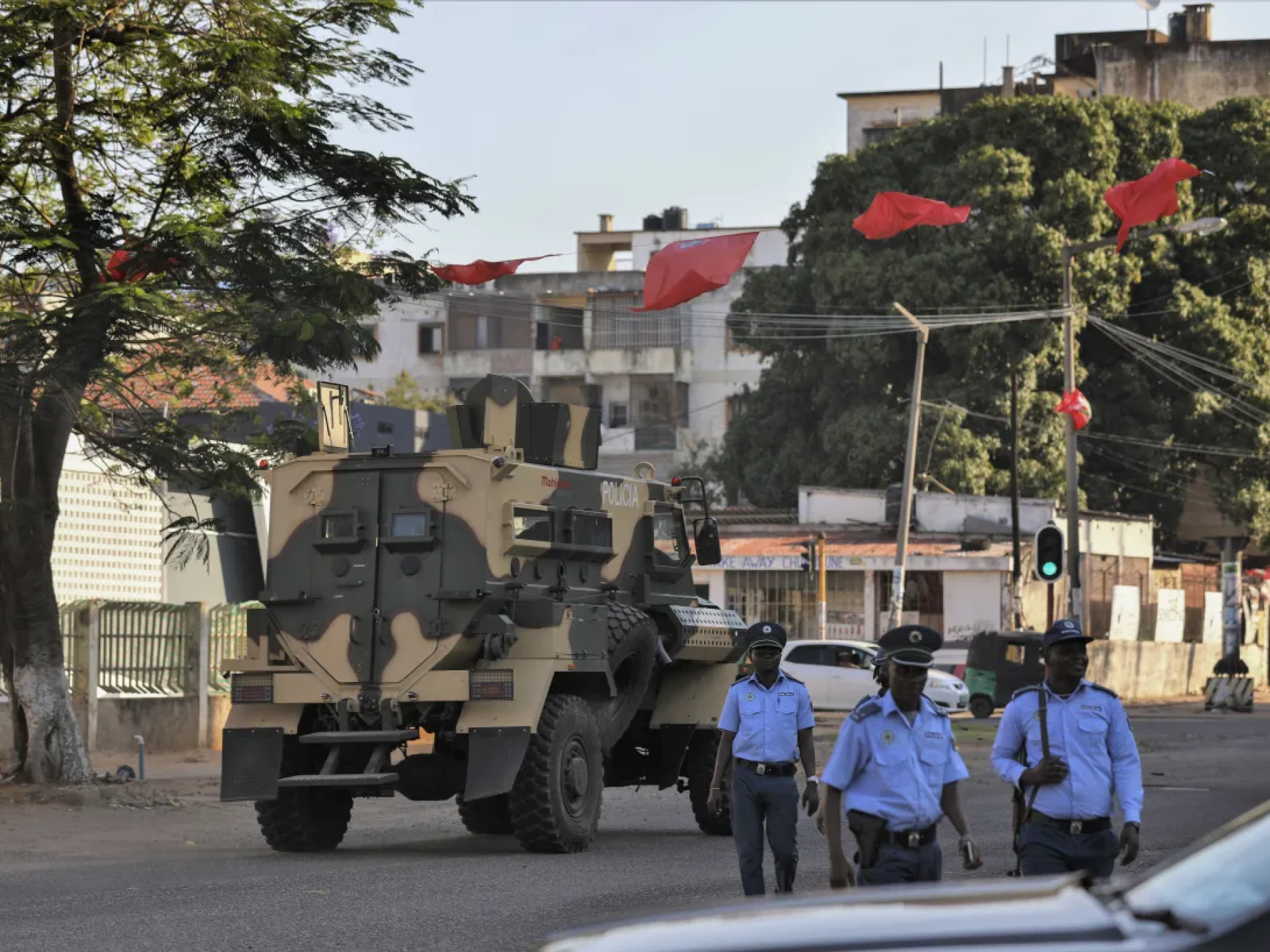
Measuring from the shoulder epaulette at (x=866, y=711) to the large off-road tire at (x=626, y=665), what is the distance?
7579 millimetres

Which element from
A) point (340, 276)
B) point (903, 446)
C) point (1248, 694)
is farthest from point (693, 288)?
point (903, 446)

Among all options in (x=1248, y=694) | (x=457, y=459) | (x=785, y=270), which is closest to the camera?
(x=457, y=459)

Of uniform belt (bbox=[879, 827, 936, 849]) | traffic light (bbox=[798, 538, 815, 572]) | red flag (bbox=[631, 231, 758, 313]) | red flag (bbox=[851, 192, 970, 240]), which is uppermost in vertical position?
red flag (bbox=[851, 192, 970, 240])

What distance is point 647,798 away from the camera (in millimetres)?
21578

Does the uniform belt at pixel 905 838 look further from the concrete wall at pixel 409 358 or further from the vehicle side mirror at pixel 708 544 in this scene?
the concrete wall at pixel 409 358

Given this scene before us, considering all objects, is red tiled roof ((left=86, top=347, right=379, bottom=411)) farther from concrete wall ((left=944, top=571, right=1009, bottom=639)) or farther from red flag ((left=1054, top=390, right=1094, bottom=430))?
concrete wall ((left=944, top=571, right=1009, bottom=639))

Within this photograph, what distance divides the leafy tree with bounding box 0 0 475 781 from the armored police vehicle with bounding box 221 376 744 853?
1.89 meters

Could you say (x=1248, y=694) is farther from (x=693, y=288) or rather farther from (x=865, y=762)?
(x=865, y=762)

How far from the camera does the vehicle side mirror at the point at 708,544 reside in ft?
56.1

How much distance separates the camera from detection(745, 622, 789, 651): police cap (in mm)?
10180

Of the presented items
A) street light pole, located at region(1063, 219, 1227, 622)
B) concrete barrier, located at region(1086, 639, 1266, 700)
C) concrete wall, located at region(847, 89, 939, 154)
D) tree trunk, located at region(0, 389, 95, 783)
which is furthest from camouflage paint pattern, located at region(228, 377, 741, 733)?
concrete wall, located at region(847, 89, 939, 154)

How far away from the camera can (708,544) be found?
56.3 ft

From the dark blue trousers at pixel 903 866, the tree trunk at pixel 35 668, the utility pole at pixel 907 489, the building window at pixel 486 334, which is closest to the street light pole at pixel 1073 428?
the utility pole at pixel 907 489

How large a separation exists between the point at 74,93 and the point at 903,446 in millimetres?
32081
